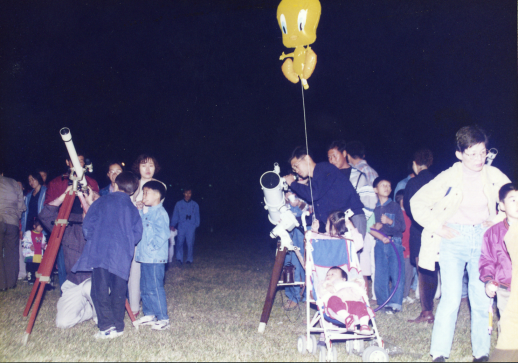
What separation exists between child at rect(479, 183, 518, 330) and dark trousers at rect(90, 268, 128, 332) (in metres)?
3.26

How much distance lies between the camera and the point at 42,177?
635 centimetres

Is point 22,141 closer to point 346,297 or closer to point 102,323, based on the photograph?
point 102,323

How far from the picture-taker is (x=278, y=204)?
382cm

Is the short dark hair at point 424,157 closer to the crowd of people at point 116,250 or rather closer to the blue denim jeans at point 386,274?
the blue denim jeans at point 386,274

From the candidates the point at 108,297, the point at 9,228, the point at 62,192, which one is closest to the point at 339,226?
the point at 108,297

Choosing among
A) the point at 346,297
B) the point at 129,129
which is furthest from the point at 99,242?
the point at 129,129

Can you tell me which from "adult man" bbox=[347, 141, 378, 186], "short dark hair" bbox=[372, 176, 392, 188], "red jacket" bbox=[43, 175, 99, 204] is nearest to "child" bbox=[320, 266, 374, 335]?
"short dark hair" bbox=[372, 176, 392, 188]

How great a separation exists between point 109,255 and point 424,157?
3.78m

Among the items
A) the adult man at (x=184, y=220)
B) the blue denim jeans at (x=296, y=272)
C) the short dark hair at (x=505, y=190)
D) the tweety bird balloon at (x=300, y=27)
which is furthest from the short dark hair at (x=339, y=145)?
the adult man at (x=184, y=220)

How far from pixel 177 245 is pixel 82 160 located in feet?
13.7

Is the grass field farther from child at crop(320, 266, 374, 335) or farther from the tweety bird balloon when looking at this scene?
the tweety bird balloon

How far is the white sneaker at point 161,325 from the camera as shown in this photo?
3968mm

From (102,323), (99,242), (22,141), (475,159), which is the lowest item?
(102,323)

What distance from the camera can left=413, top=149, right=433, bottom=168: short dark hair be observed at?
4633 mm
